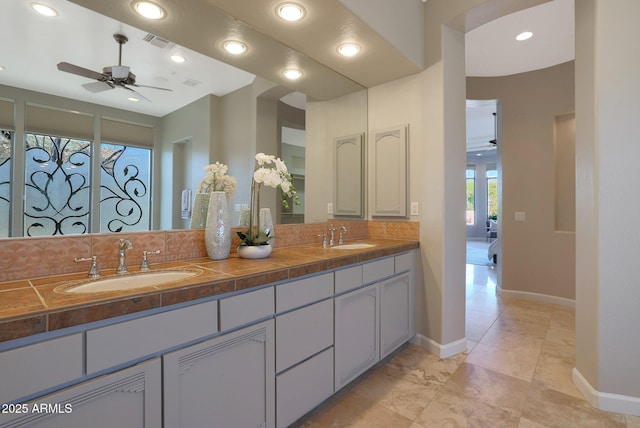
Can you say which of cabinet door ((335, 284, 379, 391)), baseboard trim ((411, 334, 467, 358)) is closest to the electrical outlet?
cabinet door ((335, 284, 379, 391))

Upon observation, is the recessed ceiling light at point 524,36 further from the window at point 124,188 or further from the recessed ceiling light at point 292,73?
the window at point 124,188

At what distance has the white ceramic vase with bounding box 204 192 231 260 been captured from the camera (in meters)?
1.68

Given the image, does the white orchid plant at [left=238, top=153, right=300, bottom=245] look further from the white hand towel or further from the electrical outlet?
the electrical outlet

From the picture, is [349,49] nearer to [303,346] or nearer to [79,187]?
[79,187]

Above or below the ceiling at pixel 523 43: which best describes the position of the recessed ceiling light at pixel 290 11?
below

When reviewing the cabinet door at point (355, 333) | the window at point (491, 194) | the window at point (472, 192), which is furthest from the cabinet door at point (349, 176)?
the window at point (491, 194)

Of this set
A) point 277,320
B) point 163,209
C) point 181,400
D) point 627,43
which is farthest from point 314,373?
point 627,43

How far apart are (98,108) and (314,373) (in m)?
1.69

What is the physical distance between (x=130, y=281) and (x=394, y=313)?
5.80ft

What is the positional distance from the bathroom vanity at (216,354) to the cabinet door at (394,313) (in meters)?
0.10

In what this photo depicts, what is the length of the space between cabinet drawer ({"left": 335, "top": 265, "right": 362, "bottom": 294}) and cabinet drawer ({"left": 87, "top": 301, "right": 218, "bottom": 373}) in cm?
79

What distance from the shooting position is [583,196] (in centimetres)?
193

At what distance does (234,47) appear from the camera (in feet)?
6.56

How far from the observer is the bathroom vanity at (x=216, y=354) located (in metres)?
0.84
